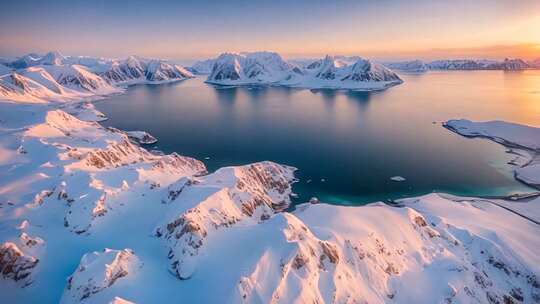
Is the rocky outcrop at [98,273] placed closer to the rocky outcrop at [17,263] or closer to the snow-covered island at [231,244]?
the snow-covered island at [231,244]

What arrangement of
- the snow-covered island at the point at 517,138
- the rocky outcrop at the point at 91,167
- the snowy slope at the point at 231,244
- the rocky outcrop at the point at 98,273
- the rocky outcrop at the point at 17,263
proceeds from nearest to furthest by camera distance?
Answer: 1. the rocky outcrop at the point at 98,273
2. the snowy slope at the point at 231,244
3. the rocky outcrop at the point at 17,263
4. the rocky outcrop at the point at 91,167
5. the snow-covered island at the point at 517,138

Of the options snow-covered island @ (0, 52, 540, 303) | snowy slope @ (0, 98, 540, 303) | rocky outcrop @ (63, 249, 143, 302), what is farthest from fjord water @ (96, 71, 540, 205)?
rocky outcrop @ (63, 249, 143, 302)

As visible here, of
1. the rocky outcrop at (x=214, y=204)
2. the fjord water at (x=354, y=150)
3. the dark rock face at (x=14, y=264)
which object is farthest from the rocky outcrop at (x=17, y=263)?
the fjord water at (x=354, y=150)

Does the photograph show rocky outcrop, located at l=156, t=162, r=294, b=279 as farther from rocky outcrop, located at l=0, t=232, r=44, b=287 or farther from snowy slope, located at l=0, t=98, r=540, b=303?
rocky outcrop, located at l=0, t=232, r=44, b=287

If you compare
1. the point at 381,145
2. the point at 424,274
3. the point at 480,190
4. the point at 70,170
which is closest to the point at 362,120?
the point at 381,145

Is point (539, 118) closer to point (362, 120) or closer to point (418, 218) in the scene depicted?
point (362, 120)

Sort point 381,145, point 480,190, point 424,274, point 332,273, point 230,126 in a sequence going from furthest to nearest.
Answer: point 230,126, point 381,145, point 480,190, point 424,274, point 332,273

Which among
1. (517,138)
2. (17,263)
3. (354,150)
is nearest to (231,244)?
(17,263)
